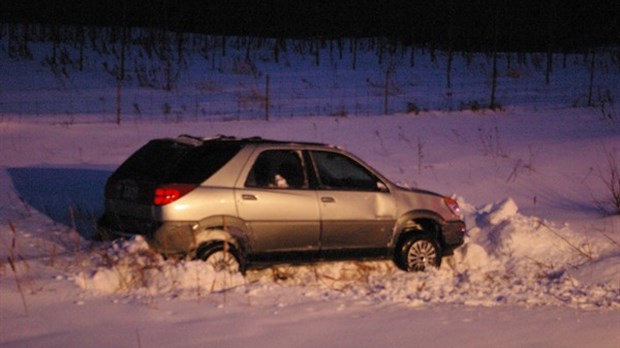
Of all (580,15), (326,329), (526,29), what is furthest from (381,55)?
(326,329)

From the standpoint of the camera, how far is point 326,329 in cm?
757

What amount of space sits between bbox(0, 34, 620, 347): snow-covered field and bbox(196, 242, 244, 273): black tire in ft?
1.05

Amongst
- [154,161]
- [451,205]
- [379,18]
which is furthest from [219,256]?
[379,18]

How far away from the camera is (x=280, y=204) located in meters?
9.53

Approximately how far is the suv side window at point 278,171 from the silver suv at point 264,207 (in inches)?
0.4

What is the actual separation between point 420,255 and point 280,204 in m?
1.89

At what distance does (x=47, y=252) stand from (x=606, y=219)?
7.99 meters

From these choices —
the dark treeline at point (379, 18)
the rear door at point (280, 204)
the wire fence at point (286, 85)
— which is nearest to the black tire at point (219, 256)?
the rear door at point (280, 204)

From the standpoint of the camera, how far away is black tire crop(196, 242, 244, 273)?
916 centimetres

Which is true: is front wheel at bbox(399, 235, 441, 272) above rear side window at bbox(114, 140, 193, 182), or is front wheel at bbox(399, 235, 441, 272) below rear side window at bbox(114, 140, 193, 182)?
below

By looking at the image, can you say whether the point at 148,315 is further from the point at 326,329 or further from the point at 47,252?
the point at 47,252

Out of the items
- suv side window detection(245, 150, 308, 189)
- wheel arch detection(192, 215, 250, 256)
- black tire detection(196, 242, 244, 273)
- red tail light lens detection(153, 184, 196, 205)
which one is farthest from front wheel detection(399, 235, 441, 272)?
red tail light lens detection(153, 184, 196, 205)

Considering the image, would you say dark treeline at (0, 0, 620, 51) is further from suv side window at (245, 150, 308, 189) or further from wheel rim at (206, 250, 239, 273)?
wheel rim at (206, 250, 239, 273)

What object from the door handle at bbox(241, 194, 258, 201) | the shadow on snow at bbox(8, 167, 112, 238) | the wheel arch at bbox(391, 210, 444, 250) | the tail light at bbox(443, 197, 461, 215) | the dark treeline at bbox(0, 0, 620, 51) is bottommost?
the shadow on snow at bbox(8, 167, 112, 238)
